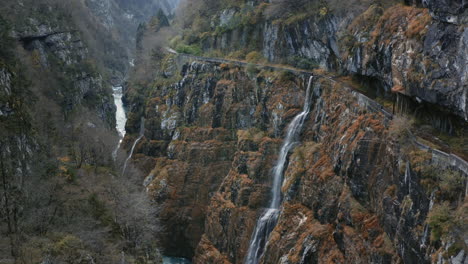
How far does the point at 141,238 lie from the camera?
119 ft

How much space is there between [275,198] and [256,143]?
7.95m

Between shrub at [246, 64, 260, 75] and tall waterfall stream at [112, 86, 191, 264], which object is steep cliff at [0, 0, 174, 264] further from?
shrub at [246, 64, 260, 75]

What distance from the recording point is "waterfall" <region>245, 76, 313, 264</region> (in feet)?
128

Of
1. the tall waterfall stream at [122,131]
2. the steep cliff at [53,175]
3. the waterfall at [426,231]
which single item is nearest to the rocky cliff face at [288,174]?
the waterfall at [426,231]

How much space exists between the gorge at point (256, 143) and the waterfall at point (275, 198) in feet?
0.62

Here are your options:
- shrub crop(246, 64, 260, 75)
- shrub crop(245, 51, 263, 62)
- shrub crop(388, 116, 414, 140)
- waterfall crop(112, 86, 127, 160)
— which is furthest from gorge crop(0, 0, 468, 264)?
waterfall crop(112, 86, 127, 160)

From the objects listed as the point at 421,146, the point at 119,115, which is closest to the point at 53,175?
the point at 421,146

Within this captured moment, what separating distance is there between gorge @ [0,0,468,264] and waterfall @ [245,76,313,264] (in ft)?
0.62

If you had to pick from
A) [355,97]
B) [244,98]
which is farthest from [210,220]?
[355,97]

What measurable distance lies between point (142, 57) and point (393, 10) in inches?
2595

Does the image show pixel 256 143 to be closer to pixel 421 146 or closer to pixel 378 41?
pixel 378 41

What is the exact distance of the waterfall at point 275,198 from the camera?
128 ft

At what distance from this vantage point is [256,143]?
4725 centimetres

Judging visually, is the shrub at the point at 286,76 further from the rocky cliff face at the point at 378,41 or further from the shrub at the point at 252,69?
the shrub at the point at 252,69
